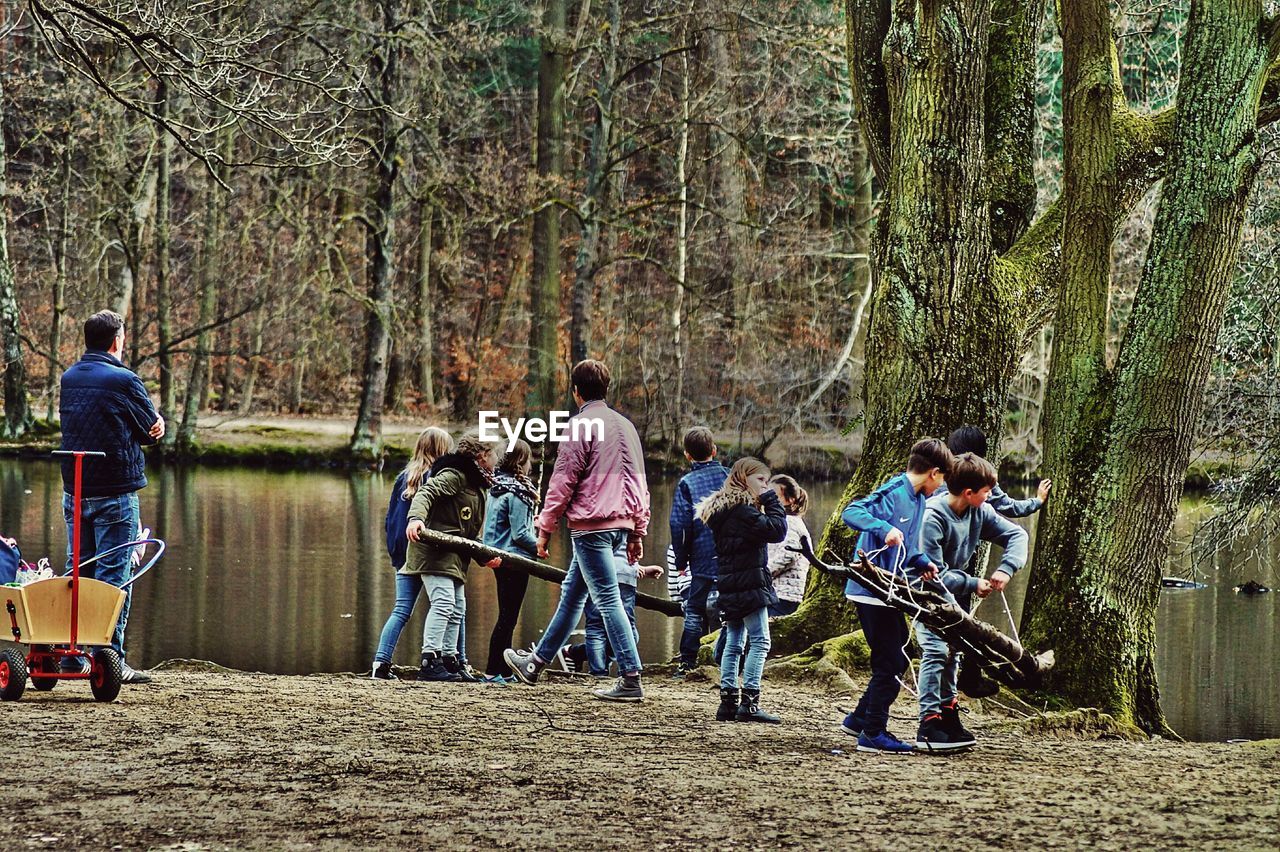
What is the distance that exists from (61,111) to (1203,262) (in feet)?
98.1

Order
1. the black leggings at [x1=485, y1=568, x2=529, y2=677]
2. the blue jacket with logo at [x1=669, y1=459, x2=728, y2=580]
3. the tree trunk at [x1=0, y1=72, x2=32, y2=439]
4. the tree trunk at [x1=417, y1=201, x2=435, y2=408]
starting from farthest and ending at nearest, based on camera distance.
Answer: the tree trunk at [x1=417, y1=201, x2=435, y2=408]
the tree trunk at [x1=0, y1=72, x2=32, y2=439]
the black leggings at [x1=485, y1=568, x2=529, y2=677]
the blue jacket with logo at [x1=669, y1=459, x2=728, y2=580]

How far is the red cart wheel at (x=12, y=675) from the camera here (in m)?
7.88

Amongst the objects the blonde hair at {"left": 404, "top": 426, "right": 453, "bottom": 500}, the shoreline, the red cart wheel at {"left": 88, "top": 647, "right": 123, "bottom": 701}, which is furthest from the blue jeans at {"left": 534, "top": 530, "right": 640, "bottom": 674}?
the shoreline

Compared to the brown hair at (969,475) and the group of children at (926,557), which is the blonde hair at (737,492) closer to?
the group of children at (926,557)

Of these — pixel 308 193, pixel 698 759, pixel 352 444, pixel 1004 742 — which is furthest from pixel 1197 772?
pixel 308 193

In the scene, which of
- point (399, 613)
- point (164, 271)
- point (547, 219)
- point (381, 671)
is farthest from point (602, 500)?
point (547, 219)

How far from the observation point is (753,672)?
8312mm

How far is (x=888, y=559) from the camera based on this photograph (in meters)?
7.28

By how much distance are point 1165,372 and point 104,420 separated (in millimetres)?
6255

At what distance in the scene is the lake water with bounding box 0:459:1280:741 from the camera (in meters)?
12.9

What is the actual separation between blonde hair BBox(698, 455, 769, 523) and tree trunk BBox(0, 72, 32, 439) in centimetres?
2413

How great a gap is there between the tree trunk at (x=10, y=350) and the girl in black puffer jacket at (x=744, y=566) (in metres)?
24.1

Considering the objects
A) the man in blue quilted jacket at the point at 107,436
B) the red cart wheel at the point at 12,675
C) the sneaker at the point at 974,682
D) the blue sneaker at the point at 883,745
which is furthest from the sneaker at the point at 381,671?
the blue sneaker at the point at 883,745

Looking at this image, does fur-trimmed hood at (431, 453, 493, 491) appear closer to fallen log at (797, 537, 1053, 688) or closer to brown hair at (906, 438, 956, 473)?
fallen log at (797, 537, 1053, 688)
